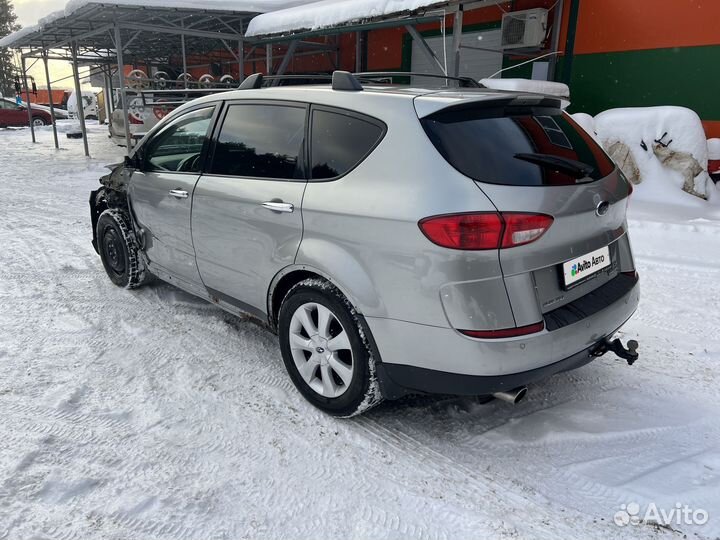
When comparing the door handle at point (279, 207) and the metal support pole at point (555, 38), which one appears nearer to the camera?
the door handle at point (279, 207)

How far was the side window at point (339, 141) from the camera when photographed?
8.39 ft

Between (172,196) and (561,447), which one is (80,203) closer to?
(172,196)

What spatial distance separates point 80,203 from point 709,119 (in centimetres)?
1025

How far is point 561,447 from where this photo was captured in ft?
8.43

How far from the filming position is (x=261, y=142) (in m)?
3.12

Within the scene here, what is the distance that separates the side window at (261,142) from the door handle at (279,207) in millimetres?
159

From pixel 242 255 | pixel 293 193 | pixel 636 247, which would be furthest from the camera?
pixel 636 247

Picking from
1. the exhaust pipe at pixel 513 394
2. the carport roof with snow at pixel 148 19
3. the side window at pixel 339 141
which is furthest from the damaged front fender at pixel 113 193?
the carport roof with snow at pixel 148 19

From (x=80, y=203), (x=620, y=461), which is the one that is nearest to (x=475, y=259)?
(x=620, y=461)

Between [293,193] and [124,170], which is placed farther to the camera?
[124,170]

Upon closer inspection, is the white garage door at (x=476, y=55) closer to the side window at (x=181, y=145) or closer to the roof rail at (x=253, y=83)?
the side window at (x=181, y=145)

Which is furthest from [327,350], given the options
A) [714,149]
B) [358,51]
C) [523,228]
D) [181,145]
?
[358,51]

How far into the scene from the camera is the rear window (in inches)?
89.7

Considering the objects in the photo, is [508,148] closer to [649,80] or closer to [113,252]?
[113,252]
